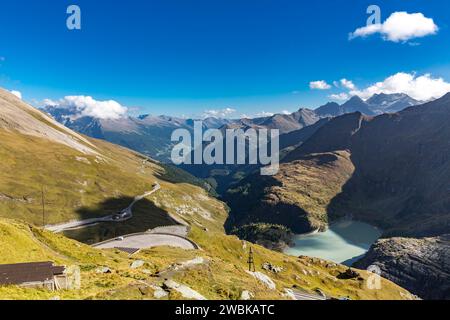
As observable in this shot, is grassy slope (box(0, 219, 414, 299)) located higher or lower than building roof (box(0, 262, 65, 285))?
lower

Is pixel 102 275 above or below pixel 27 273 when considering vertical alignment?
below

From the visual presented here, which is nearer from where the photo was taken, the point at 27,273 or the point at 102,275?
the point at 27,273

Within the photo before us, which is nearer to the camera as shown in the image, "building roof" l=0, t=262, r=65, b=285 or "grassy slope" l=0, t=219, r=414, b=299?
"grassy slope" l=0, t=219, r=414, b=299

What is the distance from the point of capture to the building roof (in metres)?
35.2

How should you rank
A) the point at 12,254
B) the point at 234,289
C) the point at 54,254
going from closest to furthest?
the point at 234,289 < the point at 12,254 < the point at 54,254

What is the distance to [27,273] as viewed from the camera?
36500 mm

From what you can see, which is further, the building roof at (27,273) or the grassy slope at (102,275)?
the building roof at (27,273)

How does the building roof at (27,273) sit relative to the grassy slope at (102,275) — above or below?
above

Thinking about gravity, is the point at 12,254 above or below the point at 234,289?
above

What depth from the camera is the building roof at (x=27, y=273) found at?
35.2 m
